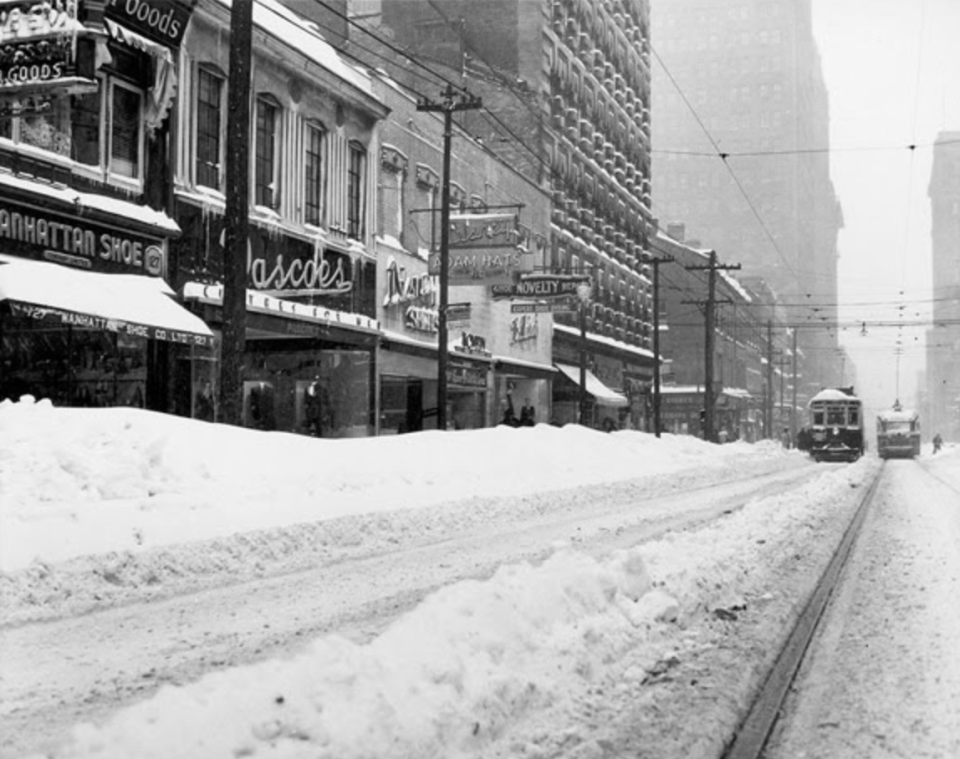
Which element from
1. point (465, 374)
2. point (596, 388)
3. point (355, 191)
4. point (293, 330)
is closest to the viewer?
point (293, 330)

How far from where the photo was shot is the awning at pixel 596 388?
43916mm

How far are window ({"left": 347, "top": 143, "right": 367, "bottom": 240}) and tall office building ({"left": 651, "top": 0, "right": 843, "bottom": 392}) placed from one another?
213 ft

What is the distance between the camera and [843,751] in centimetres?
429

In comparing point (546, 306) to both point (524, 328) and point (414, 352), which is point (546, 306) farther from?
point (524, 328)

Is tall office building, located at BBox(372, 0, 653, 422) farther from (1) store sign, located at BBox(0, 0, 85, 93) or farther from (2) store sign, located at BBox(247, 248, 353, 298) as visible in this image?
(1) store sign, located at BBox(0, 0, 85, 93)

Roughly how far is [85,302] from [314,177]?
10035 mm

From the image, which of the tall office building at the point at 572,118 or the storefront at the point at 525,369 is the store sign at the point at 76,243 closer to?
the storefront at the point at 525,369

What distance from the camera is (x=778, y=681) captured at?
538cm

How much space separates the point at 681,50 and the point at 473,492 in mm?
103859

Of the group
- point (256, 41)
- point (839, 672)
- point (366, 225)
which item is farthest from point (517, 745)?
point (366, 225)

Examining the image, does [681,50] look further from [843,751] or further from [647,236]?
[843,751]

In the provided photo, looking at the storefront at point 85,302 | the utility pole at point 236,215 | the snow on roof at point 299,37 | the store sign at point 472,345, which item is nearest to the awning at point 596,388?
the store sign at point 472,345

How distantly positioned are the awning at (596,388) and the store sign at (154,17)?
A: 2658 centimetres

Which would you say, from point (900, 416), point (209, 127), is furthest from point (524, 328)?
point (900, 416)
